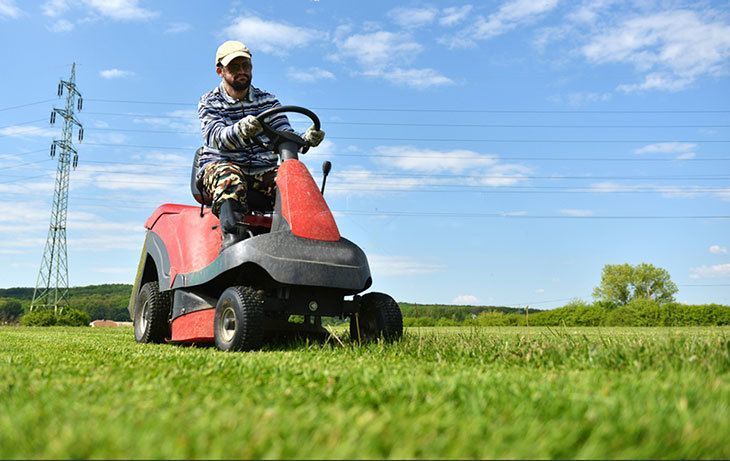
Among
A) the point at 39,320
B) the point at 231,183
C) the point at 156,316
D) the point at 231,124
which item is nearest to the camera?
the point at 231,183

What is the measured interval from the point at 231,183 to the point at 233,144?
30 cm

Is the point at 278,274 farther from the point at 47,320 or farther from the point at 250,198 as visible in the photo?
the point at 47,320

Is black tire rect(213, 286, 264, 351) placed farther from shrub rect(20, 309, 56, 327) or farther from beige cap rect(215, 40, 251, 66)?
shrub rect(20, 309, 56, 327)

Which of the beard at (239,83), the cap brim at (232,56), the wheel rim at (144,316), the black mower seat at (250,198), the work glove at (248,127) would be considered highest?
the cap brim at (232,56)

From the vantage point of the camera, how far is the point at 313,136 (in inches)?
203

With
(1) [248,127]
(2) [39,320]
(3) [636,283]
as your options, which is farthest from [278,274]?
(3) [636,283]

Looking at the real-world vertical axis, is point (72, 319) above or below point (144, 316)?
below

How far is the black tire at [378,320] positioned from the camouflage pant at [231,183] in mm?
1214

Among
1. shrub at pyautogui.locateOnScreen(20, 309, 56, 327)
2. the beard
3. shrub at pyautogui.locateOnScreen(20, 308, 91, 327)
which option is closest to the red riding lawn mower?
the beard

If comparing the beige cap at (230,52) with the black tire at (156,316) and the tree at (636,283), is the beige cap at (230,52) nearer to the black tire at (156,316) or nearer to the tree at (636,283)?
the black tire at (156,316)

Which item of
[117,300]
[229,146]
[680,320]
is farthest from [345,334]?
[117,300]

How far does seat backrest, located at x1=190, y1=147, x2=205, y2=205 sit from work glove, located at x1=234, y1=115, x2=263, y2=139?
93 centimetres

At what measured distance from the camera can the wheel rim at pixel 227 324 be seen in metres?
4.65

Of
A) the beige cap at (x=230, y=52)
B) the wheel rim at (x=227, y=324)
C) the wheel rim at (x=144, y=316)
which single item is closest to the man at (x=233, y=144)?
the beige cap at (x=230, y=52)
